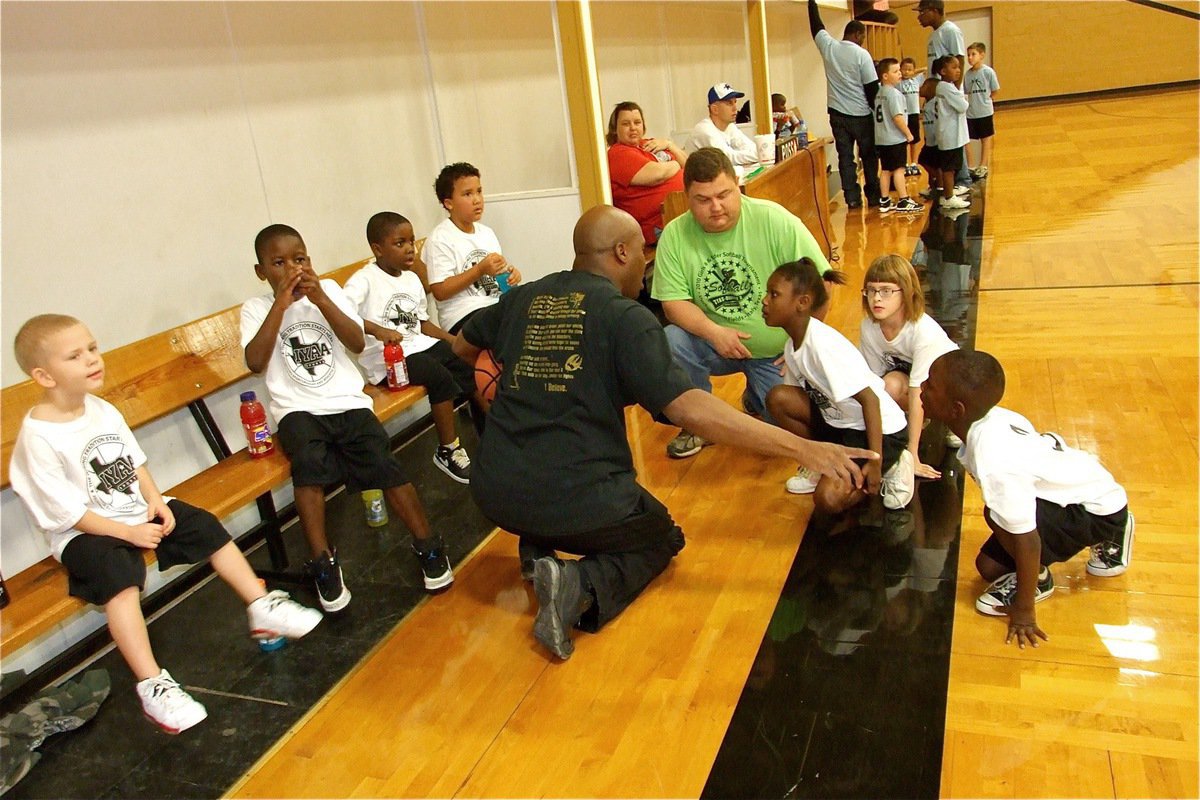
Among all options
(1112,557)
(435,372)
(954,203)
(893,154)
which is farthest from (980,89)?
(1112,557)

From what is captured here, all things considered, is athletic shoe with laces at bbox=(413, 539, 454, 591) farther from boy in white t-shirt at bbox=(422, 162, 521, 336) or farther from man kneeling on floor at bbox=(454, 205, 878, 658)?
boy in white t-shirt at bbox=(422, 162, 521, 336)

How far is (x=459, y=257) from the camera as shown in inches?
157

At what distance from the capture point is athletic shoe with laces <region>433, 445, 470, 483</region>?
12.4 ft

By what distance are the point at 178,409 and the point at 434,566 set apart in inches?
45.1

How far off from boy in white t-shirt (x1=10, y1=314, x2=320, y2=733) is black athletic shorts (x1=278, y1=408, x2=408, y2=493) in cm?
52

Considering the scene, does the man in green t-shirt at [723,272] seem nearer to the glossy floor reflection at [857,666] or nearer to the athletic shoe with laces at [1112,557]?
the glossy floor reflection at [857,666]

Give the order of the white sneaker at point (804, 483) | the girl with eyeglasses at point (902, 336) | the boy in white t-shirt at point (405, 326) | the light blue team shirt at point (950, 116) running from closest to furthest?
the girl with eyeglasses at point (902, 336), the white sneaker at point (804, 483), the boy in white t-shirt at point (405, 326), the light blue team shirt at point (950, 116)

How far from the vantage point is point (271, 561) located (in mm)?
3254

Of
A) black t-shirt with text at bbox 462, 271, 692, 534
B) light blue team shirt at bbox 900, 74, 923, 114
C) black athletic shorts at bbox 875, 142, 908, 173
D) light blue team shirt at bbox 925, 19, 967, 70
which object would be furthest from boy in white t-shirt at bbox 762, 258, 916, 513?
light blue team shirt at bbox 925, 19, 967, 70

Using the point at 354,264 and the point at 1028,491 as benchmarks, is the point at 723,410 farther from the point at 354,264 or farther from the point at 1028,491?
the point at 354,264

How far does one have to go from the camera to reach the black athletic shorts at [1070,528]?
2383 mm

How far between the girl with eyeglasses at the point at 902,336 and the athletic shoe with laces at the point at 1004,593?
686 millimetres

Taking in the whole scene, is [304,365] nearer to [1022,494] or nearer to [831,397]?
[831,397]

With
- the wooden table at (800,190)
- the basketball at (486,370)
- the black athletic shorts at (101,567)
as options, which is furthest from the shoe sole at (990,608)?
the wooden table at (800,190)
